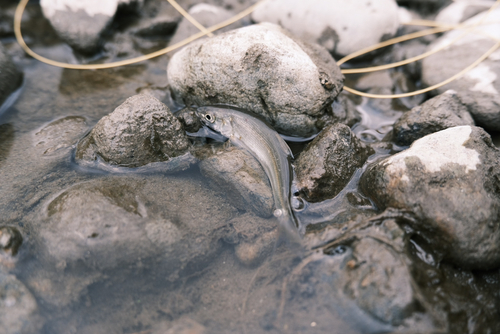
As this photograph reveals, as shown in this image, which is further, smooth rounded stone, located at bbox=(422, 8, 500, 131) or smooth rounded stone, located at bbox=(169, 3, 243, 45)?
smooth rounded stone, located at bbox=(169, 3, 243, 45)

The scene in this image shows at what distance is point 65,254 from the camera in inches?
123

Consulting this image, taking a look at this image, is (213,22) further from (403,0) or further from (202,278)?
(202,278)

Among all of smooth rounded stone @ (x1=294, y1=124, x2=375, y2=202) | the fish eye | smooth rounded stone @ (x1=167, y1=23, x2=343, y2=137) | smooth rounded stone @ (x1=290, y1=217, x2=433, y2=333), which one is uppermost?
smooth rounded stone @ (x1=167, y1=23, x2=343, y2=137)

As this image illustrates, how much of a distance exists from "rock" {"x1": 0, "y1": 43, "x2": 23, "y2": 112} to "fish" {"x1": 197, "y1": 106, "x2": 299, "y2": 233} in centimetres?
295

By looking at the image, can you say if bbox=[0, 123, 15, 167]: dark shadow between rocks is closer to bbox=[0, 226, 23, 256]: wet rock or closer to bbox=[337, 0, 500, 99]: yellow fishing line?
bbox=[0, 226, 23, 256]: wet rock

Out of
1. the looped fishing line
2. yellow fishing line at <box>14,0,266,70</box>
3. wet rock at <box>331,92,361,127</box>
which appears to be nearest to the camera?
wet rock at <box>331,92,361,127</box>

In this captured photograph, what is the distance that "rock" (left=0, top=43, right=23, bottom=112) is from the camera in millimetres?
4616

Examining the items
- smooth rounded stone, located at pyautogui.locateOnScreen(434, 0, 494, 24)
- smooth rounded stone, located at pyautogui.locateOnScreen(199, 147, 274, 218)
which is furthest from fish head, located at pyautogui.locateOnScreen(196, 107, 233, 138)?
smooth rounded stone, located at pyautogui.locateOnScreen(434, 0, 494, 24)

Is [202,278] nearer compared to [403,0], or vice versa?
[202,278]

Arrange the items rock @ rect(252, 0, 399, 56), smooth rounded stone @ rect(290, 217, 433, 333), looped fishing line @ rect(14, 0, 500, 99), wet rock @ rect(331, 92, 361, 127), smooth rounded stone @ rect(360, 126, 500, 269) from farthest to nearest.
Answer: rock @ rect(252, 0, 399, 56) → looped fishing line @ rect(14, 0, 500, 99) → wet rock @ rect(331, 92, 361, 127) → smooth rounded stone @ rect(360, 126, 500, 269) → smooth rounded stone @ rect(290, 217, 433, 333)

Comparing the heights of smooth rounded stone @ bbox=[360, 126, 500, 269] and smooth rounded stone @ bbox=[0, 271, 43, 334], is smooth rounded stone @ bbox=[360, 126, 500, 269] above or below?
above

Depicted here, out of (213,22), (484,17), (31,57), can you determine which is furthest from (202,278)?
(484,17)

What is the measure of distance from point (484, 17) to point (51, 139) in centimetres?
684

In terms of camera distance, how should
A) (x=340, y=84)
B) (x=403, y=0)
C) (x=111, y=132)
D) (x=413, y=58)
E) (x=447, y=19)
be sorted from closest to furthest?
1. (x=111, y=132)
2. (x=340, y=84)
3. (x=413, y=58)
4. (x=447, y=19)
5. (x=403, y=0)
